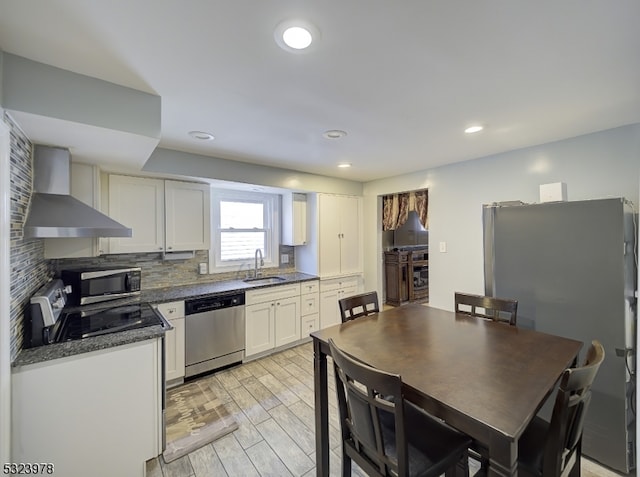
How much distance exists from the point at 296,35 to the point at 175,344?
276 centimetres

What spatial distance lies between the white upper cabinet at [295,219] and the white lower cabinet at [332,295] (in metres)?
0.72

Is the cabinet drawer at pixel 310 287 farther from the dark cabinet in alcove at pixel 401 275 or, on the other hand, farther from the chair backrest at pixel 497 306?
the dark cabinet in alcove at pixel 401 275

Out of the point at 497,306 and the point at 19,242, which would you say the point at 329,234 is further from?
→ the point at 19,242

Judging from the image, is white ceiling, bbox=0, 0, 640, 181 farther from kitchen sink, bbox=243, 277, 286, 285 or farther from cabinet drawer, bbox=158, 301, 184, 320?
kitchen sink, bbox=243, 277, 286, 285

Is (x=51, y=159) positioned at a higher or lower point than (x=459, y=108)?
lower

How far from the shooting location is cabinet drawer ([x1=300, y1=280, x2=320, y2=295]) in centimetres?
369

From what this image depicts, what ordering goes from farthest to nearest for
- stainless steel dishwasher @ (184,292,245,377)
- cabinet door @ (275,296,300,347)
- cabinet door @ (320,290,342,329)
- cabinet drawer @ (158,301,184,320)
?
cabinet door @ (320,290,342,329)
cabinet door @ (275,296,300,347)
stainless steel dishwasher @ (184,292,245,377)
cabinet drawer @ (158,301,184,320)

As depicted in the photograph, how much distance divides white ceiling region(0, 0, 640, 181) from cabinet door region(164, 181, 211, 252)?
839 mm

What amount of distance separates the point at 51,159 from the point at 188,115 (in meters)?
0.94

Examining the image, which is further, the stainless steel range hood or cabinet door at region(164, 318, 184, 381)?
cabinet door at region(164, 318, 184, 381)

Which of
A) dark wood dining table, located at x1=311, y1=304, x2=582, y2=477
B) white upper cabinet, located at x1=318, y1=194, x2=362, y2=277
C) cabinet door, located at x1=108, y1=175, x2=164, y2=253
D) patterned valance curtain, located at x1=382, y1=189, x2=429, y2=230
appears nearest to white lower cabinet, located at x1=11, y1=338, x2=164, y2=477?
dark wood dining table, located at x1=311, y1=304, x2=582, y2=477

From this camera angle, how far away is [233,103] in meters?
1.80

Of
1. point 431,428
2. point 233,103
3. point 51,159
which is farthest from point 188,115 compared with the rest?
point 431,428

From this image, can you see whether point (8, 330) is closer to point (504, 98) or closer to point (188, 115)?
point (188, 115)
